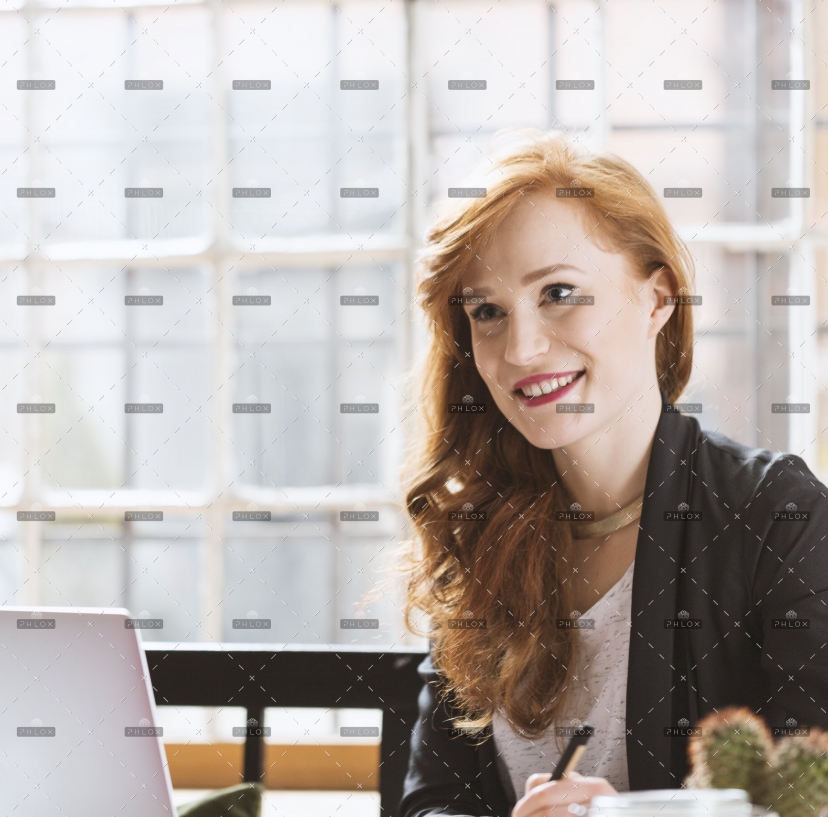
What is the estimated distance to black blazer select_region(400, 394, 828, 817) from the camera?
0.78 meters

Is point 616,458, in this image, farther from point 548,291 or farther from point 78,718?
point 78,718

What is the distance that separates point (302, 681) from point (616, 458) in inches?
20.4

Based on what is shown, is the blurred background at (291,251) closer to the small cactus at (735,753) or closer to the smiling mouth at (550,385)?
the smiling mouth at (550,385)

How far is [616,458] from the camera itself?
0.93 m

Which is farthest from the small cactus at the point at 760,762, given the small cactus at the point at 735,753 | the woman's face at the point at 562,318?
the woman's face at the point at 562,318

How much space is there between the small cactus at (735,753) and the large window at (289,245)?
28.1 inches

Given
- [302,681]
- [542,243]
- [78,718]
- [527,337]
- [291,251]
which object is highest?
[291,251]

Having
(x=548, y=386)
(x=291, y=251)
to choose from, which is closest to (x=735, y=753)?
(x=548, y=386)

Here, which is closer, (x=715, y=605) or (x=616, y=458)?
(x=715, y=605)

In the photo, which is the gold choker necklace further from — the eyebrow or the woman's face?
the eyebrow

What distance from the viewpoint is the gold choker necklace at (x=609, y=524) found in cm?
92

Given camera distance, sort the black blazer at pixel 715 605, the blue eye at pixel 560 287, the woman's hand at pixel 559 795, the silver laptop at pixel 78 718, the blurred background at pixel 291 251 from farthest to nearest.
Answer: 1. the blurred background at pixel 291 251
2. the blue eye at pixel 560 287
3. the black blazer at pixel 715 605
4. the woman's hand at pixel 559 795
5. the silver laptop at pixel 78 718

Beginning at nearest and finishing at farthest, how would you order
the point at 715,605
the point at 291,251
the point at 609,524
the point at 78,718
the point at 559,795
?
the point at 78,718
the point at 559,795
the point at 715,605
the point at 609,524
the point at 291,251

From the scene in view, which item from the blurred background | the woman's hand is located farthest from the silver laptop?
the blurred background
